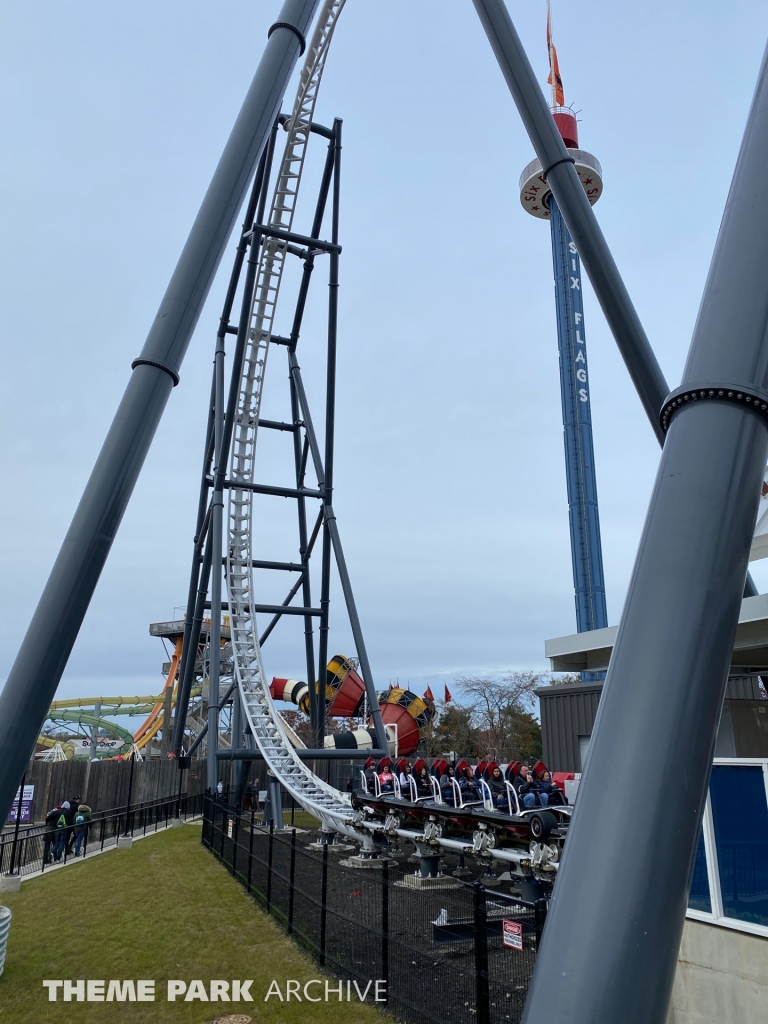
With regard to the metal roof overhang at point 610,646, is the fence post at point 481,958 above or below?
below

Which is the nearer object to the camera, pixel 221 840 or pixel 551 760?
pixel 221 840

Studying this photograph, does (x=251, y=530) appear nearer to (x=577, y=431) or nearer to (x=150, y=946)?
(x=150, y=946)

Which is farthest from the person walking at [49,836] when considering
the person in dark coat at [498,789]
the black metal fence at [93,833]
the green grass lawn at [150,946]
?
the person in dark coat at [498,789]

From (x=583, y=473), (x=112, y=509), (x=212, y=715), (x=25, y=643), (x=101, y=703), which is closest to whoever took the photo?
(x=25, y=643)

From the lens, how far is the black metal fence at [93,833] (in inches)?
524

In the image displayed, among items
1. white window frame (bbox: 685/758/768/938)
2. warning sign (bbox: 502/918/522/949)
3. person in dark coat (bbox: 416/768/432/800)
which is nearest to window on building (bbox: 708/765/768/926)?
white window frame (bbox: 685/758/768/938)

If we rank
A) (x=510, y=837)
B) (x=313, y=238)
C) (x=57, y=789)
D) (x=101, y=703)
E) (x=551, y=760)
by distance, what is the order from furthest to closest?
(x=101, y=703), (x=57, y=789), (x=551, y=760), (x=313, y=238), (x=510, y=837)

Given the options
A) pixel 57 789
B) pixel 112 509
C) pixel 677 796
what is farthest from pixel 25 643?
pixel 57 789

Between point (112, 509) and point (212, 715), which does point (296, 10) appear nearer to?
point (112, 509)

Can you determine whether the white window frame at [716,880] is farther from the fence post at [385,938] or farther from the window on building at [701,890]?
the fence post at [385,938]

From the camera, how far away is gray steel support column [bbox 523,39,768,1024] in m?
1.58

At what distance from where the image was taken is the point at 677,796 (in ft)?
5.57

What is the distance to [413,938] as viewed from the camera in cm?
684

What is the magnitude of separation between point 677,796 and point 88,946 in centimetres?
842
